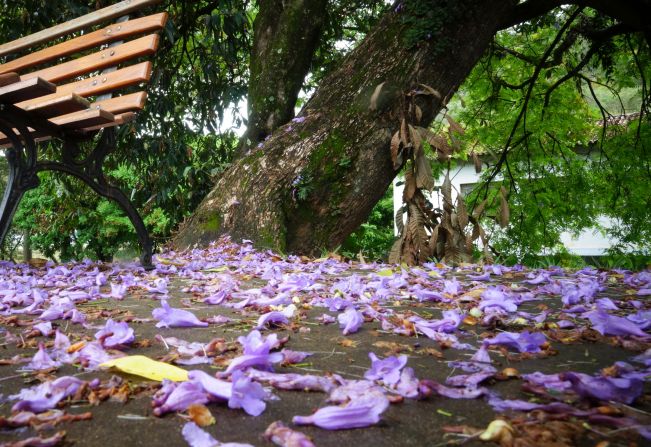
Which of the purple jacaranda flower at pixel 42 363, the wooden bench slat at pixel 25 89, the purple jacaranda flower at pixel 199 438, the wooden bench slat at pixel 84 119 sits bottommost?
the purple jacaranda flower at pixel 42 363

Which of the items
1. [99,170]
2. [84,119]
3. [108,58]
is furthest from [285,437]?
[108,58]

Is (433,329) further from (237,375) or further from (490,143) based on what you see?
(490,143)

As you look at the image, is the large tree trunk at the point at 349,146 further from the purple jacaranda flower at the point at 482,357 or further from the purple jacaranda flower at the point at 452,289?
the purple jacaranda flower at the point at 482,357

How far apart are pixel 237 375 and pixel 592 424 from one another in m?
0.74

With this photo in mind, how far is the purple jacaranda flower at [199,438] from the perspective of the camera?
823 mm

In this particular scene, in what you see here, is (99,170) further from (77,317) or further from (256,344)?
(256,344)

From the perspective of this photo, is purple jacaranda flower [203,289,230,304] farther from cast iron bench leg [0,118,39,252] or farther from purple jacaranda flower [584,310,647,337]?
purple jacaranda flower [584,310,647,337]

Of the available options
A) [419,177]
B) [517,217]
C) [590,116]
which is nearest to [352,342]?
[419,177]

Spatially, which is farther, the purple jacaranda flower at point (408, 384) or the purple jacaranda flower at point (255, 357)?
the purple jacaranda flower at point (255, 357)

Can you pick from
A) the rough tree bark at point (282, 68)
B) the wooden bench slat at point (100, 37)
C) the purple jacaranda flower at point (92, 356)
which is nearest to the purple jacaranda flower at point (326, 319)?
the purple jacaranda flower at point (92, 356)

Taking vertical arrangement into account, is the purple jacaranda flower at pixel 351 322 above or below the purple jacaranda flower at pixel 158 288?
above

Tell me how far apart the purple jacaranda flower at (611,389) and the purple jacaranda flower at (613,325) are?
520mm

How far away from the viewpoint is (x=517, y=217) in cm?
798

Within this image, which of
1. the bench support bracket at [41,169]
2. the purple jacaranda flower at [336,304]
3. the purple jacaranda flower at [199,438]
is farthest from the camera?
the bench support bracket at [41,169]
